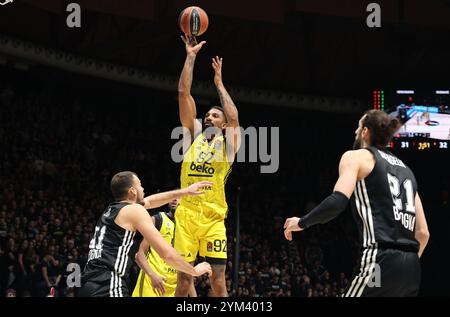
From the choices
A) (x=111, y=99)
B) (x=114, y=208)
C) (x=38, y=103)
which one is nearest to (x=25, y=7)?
(x=38, y=103)

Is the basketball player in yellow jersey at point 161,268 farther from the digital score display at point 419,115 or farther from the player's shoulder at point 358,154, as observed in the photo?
the digital score display at point 419,115

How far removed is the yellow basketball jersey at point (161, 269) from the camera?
26.5ft

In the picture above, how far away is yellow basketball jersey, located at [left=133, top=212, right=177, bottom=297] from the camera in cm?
807

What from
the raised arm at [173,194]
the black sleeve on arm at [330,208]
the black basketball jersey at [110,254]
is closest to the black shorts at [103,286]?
the black basketball jersey at [110,254]

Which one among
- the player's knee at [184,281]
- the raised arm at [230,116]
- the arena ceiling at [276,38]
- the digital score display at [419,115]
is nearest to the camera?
the player's knee at [184,281]

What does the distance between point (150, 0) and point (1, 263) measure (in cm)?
628

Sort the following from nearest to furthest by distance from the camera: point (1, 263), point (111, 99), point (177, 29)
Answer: point (1, 263), point (177, 29), point (111, 99)

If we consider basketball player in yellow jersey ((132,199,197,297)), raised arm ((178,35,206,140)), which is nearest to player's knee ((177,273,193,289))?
basketball player in yellow jersey ((132,199,197,297))

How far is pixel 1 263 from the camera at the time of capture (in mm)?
12602

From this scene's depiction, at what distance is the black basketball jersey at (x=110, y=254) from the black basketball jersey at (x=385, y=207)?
1825 mm

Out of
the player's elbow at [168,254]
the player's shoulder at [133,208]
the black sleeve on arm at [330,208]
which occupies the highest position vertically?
the player's shoulder at [133,208]

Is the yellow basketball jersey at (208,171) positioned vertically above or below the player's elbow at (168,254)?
above

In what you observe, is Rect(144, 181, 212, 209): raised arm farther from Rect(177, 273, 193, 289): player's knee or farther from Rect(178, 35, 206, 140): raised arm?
Rect(178, 35, 206, 140): raised arm

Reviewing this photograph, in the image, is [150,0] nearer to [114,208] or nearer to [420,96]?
[420,96]
